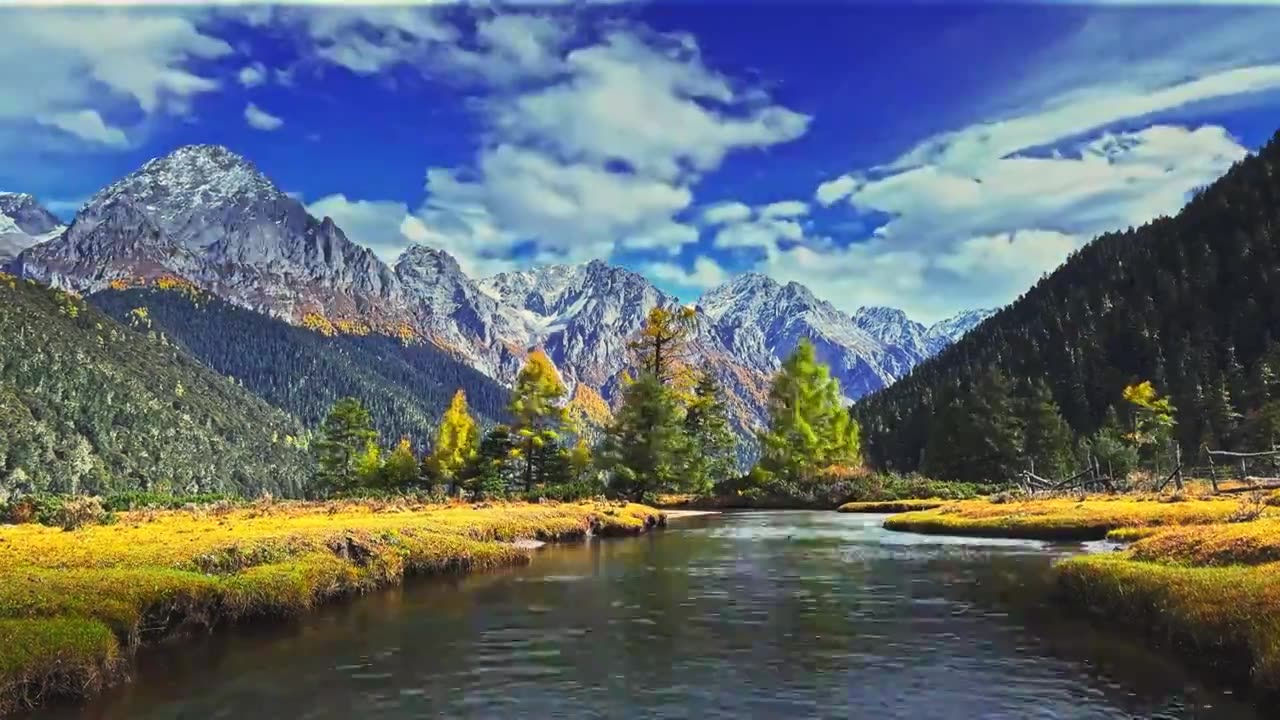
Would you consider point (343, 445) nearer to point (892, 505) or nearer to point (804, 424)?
point (804, 424)

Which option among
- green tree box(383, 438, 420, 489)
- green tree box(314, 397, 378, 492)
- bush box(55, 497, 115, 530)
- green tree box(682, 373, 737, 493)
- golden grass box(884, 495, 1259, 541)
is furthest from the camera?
green tree box(314, 397, 378, 492)

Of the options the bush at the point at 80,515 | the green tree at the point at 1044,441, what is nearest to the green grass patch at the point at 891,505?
the green tree at the point at 1044,441

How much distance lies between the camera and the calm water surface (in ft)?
51.3

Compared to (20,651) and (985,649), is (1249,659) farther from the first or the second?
(20,651)

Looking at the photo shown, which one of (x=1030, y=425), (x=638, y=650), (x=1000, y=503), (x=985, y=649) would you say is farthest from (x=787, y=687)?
(x=1030, y=425)

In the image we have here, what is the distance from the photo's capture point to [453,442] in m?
113

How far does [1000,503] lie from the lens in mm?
66375

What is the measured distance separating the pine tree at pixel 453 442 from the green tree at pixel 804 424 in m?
38.4

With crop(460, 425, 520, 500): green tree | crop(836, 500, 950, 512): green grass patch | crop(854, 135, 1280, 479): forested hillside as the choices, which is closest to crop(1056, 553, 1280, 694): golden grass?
crop(836, 500, 950, 512): green grass patch

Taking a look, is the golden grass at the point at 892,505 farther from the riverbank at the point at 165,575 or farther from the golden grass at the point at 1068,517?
the riverbank at the point at 165,575

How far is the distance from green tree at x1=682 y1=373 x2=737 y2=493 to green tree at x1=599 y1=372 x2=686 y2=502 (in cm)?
1079

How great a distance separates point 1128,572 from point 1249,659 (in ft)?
23.6

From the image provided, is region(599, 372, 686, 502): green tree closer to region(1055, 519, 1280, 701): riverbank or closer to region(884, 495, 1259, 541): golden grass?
region(884, 495, 1259, 541): golden grass

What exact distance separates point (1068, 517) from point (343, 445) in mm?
93191
